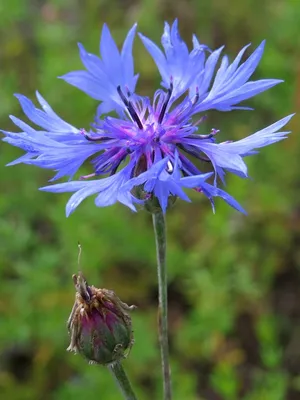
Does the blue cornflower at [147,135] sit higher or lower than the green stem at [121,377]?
higher

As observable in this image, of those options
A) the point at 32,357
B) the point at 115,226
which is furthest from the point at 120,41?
the point at 32,357

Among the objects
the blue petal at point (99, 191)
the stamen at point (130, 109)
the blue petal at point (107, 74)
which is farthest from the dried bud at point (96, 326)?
the blue petal at point (107, 74)

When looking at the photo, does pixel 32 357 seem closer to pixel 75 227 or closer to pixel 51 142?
pixel 75 227

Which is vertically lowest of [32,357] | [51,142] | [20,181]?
[32,357]

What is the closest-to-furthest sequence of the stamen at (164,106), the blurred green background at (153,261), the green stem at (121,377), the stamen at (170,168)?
the stamen at (170,168)
the green stem at (121,377)
the stamen at (164,106)
the blurred green background at (153,261)

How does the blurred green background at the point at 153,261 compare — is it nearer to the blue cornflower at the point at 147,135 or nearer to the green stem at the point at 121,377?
the green stem at the point at 121,377

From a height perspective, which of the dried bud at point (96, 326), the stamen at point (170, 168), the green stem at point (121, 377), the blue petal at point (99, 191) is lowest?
the green stem at point (121, 377)
